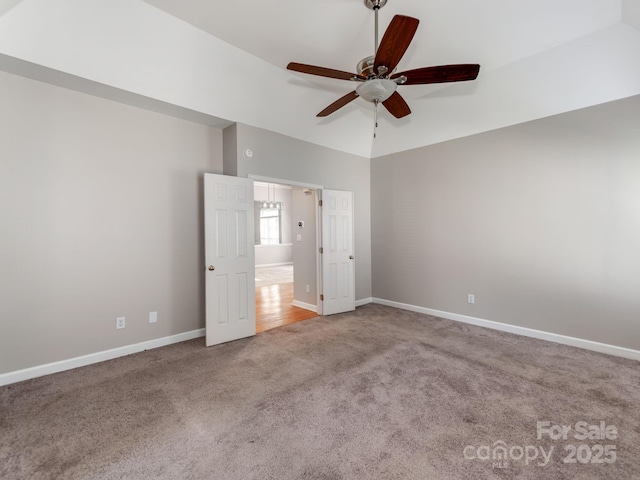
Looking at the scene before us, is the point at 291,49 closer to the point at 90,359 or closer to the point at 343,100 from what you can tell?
the point at 343,100

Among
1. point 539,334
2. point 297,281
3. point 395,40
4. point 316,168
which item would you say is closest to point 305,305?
point 297,281

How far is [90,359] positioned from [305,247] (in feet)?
10.7

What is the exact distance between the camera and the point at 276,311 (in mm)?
4926

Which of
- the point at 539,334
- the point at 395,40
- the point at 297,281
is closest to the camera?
the point at 395,40

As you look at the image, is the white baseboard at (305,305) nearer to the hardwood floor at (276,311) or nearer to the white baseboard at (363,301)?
the hardwood floor at (276,311)

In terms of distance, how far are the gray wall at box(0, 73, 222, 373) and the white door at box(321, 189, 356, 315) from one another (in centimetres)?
194

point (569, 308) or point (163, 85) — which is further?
point (569, 308)

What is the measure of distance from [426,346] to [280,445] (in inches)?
87.1

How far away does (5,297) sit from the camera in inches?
99.9

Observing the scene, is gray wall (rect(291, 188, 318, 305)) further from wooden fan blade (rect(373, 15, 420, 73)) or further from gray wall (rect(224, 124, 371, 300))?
wooden fan blade (rect(373, 15, 420, 73))

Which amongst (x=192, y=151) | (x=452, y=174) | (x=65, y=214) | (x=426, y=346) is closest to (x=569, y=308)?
(x=426, y=346)

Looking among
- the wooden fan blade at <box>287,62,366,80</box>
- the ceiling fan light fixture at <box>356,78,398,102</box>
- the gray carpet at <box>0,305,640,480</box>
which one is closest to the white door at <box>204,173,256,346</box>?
the gray carpet at <box>0,305,640,480</box>

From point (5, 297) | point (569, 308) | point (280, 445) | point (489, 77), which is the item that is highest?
point (489, 77)

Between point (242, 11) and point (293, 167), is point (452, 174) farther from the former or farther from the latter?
point (242, 11)
